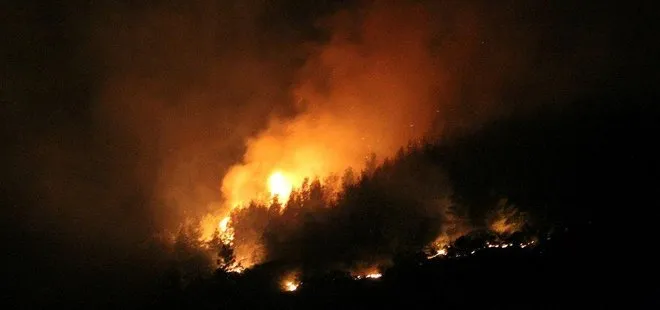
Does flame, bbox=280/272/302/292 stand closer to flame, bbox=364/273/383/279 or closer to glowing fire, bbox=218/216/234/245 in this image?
flame, bbox=364/273/383/279

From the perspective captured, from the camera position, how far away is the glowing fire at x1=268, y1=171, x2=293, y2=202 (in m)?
20.3

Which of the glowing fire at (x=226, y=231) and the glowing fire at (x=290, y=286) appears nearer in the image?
the glowing fire at (x=290, y=286)

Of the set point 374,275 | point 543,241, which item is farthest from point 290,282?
point 543,241

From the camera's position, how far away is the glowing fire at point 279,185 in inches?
799

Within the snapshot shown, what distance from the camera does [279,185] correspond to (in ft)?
67.3

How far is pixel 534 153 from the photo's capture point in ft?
59.7

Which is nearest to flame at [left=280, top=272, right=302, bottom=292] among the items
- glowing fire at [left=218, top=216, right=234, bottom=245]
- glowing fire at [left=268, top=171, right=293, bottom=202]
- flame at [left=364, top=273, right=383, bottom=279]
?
flame at [left=364, top=273, right=383, bottom=279]

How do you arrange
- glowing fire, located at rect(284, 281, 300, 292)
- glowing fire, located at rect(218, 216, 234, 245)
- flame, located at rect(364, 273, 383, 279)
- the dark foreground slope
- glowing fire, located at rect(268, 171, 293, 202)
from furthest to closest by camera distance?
glowing fire, located at rect(268, 171, 293, 202), glowing fire, located at rect(218, 216, 234, 245), glowing fire, located at rect(284, 281, 300, 292), flame, located at rect(364, 273, 383, 279), the dark foreground slope

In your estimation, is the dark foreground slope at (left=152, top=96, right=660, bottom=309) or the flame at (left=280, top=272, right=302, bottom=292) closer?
the dark foreground slope at (left=152, top=96, right=660, bottom=309)

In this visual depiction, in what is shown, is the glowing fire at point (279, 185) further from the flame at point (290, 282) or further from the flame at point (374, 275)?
the flame at point (374, 275)

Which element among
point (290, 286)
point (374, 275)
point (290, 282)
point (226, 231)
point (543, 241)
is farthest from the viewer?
point (226, 231)

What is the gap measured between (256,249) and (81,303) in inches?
204

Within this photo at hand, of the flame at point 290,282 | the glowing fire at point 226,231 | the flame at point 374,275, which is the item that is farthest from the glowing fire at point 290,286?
the glowing fire at point 226,231

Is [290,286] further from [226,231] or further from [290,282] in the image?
[226,231]
